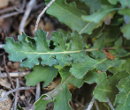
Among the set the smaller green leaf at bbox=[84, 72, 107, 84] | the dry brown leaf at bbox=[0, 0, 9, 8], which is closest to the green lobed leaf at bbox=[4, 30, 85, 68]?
the smaller green leaf at bbox=[84, 72, 107, 84]

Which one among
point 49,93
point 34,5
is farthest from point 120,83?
point 34,5

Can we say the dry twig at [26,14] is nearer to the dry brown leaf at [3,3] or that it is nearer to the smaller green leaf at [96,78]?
the dry brown leaf at [3,3]

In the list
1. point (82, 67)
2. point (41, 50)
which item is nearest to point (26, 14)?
point (41, 50)

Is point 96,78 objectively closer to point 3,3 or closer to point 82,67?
point 82,67

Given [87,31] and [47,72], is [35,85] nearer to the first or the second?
[47,72]

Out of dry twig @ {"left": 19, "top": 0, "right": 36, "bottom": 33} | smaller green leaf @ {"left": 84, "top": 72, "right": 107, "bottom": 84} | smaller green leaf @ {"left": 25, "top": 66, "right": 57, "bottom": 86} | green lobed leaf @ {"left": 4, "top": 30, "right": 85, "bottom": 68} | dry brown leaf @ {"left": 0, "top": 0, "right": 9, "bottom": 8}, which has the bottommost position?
smaller green leaf @ {"left": 84, "top": 72, "right": 107, "bottom": 84}

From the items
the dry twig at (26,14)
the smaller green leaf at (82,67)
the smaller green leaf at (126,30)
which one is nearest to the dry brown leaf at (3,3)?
the dry twig at (26,14)

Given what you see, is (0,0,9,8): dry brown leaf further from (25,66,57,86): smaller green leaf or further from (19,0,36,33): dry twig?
(25,66,57,86): smaller green leaf

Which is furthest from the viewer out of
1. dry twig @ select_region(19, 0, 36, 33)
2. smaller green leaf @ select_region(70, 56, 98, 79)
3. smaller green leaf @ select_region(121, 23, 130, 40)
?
dry twig @ select_region(19, 0, 36, 33)
